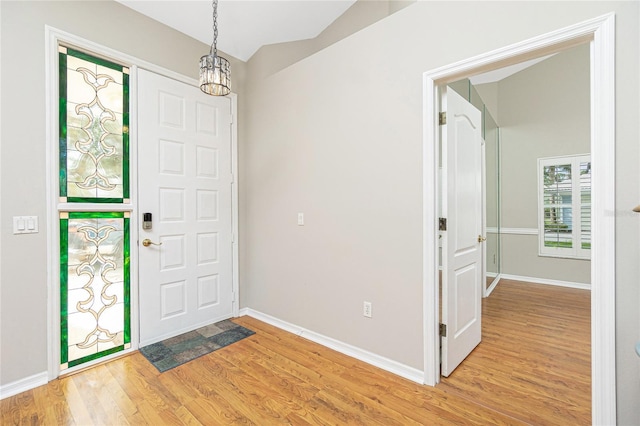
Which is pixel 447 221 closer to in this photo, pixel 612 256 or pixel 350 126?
pixel 612 256

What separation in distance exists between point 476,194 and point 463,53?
4.02 ft

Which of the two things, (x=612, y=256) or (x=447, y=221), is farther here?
(x=447, y=221)

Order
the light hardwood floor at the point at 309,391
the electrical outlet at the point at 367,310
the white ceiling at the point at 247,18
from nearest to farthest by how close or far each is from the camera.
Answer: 1. the light hardwood floor at the point at 309,391
2. the electrical outlet at the point at 367,310
3. the white ceiling at the point at 247,18

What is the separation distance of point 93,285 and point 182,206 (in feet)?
3.22

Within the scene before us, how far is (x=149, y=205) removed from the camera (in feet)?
8.80

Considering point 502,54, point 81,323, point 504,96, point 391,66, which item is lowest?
point 81,323

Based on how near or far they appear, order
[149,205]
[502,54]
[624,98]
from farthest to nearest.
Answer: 1. [149,205]
2. [502,54]
3. [624,98]

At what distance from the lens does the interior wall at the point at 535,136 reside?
4.64m

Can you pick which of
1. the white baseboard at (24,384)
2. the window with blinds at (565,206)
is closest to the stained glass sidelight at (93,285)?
the white baseboard at (24,384)

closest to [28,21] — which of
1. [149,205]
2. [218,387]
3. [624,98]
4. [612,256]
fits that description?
[149,205]

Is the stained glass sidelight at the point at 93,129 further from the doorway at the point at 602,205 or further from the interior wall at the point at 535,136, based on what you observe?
the interior wall at the point at 535,136

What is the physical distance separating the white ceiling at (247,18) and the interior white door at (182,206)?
22.1 inches

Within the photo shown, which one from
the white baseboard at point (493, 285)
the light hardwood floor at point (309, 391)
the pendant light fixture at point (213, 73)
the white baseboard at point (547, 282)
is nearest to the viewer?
the light hardwood floor at point (309, 391)

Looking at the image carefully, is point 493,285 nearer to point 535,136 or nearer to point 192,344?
point 535,136
